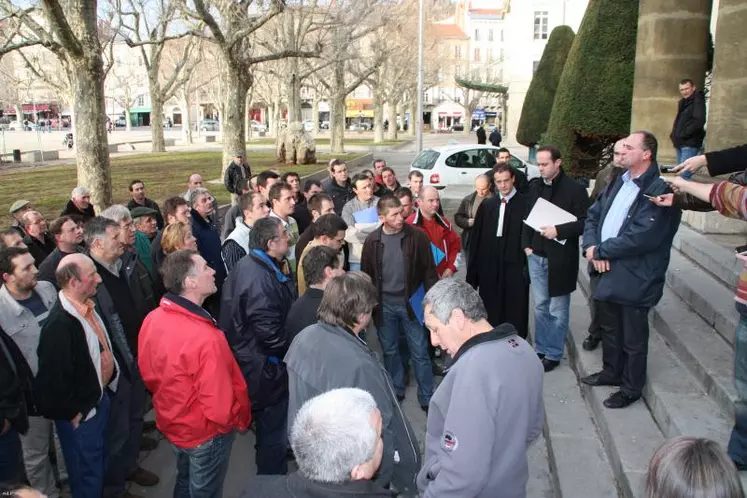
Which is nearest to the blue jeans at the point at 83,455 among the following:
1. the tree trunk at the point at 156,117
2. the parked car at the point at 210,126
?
the tree trunk at the point at 156,117

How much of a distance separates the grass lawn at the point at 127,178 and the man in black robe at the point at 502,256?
38.6 ft

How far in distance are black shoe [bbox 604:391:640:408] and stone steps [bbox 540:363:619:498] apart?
293 millimetres

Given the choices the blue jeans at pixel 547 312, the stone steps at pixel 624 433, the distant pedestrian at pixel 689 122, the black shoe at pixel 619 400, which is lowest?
the stone steps at pixel 624 433

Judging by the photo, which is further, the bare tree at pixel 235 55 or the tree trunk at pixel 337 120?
the tree trunk at pixel 337 120

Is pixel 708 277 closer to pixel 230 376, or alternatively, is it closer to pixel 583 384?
pixel 583 384

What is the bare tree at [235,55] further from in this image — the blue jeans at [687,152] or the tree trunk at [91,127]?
the blue jeans at [687,152]

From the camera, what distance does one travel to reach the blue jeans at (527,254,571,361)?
5488mm

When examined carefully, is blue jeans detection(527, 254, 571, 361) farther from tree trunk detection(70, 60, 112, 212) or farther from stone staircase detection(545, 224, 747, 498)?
tree trunk detection(70, 60, 112, 212)

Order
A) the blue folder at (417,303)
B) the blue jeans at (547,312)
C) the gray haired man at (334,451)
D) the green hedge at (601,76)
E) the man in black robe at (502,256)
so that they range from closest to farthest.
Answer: the gray haired man at (334,451) → the blue folder at (417,303) → the blue jeans at (547,312) → the man in black robe at (502,256) → the green hedge at (601,76)

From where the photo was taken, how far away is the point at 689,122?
837 centimetres

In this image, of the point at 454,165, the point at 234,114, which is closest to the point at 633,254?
the point at 454,165

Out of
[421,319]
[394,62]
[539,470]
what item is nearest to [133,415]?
[421,319]

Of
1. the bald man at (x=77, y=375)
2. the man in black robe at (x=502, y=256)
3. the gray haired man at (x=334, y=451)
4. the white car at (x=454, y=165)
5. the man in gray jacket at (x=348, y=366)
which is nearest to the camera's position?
the gray haired man at (x=334, y=451)

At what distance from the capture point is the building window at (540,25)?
4450 centimetres
